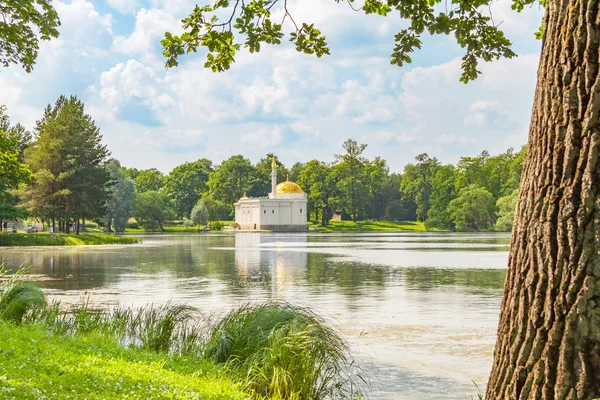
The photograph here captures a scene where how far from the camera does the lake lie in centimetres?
813

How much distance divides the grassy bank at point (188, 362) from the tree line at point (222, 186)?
2966cm

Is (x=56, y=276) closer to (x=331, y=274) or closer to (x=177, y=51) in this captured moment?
(x=331, y=274)

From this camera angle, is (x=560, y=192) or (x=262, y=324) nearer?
(x=560, y=192)

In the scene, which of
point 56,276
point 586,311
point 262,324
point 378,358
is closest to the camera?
point 586,311

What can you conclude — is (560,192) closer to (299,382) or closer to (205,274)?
(299,382)

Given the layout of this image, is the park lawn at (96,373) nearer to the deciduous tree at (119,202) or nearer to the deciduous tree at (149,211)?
the deciduous tree at (119,202)

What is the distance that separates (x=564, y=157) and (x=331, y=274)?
18765 mm

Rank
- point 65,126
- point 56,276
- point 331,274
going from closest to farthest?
point 56,276
point 331,274
point 65,126

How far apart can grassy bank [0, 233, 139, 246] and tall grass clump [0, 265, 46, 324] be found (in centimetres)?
3349

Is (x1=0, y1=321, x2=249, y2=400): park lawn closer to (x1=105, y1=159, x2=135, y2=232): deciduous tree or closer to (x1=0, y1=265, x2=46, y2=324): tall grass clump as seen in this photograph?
(x1=0, y1=265, x2=46, y2=324): tall grass clump

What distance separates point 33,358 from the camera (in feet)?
20.0

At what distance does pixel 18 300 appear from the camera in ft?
31.7

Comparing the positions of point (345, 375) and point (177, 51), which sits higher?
point (177, 51)

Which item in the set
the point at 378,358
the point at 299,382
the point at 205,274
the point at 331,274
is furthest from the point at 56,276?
the point at 299,382
